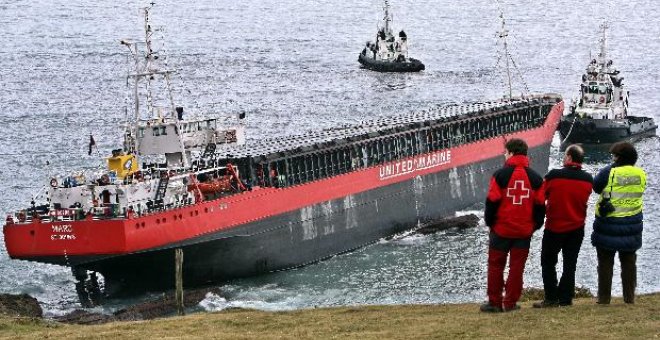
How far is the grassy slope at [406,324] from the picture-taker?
1606cm

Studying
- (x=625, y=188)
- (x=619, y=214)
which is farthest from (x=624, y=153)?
(x=619, y=214)

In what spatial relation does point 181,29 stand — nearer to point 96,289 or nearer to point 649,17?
point 649,17

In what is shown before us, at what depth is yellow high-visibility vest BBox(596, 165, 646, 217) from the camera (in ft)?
56.4

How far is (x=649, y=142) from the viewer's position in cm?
6619

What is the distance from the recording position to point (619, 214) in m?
17.4

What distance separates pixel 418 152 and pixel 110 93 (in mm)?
34797

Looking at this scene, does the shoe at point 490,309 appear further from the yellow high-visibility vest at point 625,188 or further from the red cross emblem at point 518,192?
the yellow high-visibility vest at point 625,188

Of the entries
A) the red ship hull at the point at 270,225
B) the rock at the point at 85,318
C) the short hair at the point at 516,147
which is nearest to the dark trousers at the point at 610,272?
the short hair at the point at 516,147

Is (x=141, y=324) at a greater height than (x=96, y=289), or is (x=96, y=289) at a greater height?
(x=141, y=324)

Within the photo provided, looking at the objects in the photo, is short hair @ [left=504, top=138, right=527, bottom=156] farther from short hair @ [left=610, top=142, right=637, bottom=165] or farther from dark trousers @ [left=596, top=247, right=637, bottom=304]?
dark trousers @ [left=596, top=247, right=637, bottom=304]

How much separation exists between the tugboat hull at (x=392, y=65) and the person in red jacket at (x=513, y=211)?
74.9 meters

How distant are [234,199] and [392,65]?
5656cm

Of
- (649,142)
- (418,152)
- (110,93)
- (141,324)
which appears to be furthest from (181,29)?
(141,324)

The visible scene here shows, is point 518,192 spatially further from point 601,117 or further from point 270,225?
point 601,117
